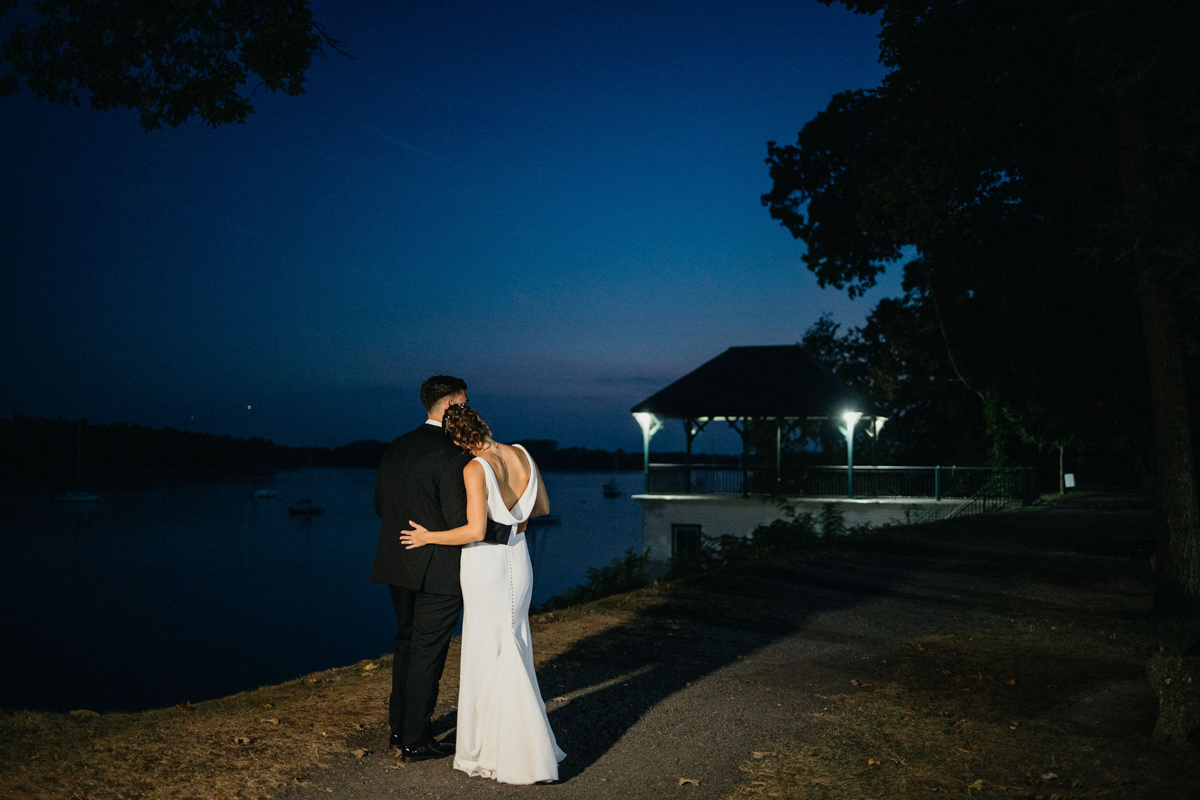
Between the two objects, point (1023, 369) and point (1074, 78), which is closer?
point (1074, 78)

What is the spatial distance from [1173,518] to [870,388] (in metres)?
34.3

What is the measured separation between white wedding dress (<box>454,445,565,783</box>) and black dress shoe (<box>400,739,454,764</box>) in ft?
0.59

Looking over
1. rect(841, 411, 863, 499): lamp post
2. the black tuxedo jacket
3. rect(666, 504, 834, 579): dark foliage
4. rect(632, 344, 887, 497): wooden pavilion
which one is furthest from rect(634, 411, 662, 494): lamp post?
the black tuxedo jacket

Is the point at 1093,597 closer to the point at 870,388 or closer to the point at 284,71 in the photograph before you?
the point at 284,71

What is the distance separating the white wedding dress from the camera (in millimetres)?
4273

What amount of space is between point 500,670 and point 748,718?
1.95m

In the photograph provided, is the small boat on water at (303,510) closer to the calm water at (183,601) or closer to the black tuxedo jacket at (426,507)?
the calm water at (183,601)

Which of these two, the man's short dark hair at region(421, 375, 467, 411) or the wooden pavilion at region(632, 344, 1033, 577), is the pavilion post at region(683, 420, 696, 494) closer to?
the wooden pavilion at region(632, 344, 1033, 577)

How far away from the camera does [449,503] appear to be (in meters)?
4.44

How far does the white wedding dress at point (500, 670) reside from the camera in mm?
4273

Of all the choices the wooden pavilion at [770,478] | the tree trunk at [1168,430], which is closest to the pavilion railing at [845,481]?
the wooden pavilion at [770,478]

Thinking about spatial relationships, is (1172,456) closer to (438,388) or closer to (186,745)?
(438,388)

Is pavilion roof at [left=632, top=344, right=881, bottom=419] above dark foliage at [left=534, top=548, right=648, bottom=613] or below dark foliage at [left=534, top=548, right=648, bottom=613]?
above

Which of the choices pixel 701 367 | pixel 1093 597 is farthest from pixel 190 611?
pixel 1093 597
